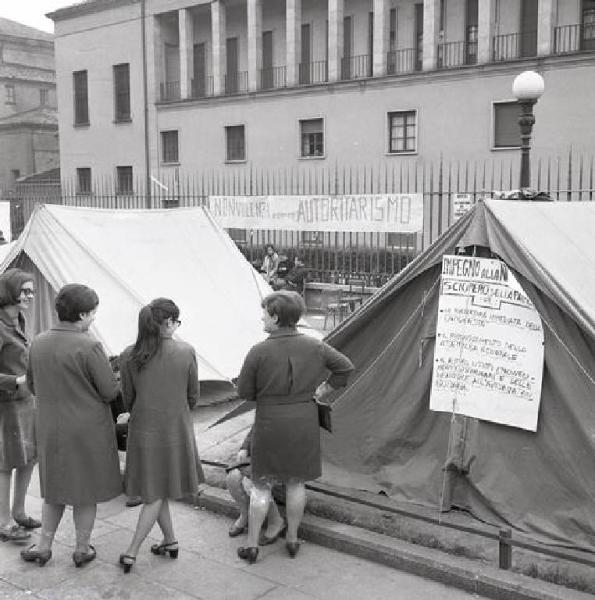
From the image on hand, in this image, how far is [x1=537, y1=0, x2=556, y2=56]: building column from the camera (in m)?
24.1

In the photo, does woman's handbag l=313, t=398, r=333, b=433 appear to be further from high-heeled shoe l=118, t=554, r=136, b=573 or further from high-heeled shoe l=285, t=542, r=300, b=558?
high-heeled shoe l=118, t=554, r=136, b=573

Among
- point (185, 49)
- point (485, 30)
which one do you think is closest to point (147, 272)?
point (485, 30)

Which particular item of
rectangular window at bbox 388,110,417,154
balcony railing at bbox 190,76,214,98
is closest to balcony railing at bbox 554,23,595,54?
rectangular window at bbox 388,110,417,154

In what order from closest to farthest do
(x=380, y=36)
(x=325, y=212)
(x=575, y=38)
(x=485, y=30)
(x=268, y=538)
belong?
(x=268, y=538)
(x=325, y=212)
(x=575, y=38)
(x=485, y=30)
(x=380, y=36)

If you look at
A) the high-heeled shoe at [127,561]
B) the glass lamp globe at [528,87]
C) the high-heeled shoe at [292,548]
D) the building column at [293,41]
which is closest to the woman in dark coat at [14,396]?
the high-heeled shoe at [127,561]

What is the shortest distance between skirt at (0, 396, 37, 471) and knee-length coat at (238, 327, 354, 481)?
59.0 inches

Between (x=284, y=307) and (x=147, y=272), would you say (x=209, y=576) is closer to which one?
(x=284, y=307)

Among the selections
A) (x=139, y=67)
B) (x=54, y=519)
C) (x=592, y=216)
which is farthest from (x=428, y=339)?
(x=139, y=67)

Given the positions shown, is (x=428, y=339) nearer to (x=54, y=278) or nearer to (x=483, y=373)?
(x=483, y=373)

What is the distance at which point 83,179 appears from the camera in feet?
123

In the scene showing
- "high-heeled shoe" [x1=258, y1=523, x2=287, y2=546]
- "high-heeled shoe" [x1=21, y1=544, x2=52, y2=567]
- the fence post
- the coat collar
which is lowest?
"high-heeled shoe" [x1=258, y1=523, x2=287, y2=546]

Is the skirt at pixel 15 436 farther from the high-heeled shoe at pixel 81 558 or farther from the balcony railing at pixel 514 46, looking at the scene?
the balcony railing at pixel 514 46

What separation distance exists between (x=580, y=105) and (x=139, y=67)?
1983 centimetres

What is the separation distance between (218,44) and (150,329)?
99.4 feet
